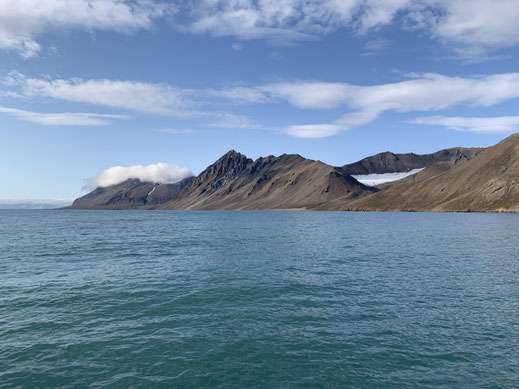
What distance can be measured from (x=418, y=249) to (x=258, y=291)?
39324mm

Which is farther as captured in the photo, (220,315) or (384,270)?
(384,270)

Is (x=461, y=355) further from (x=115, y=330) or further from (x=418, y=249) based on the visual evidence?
(x=418, y=249)

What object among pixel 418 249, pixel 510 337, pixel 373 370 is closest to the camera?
pixel 373 370

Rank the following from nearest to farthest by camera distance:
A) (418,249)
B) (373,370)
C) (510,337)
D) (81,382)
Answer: (81,382) → (373,370) → (510,337) → (418,249)

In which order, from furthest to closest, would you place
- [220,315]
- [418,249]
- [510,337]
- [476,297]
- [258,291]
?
[418,249]
[258,291]
[476,297]
[220,315]
[510,337]

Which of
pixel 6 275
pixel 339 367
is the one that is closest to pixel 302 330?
pixel 339 367

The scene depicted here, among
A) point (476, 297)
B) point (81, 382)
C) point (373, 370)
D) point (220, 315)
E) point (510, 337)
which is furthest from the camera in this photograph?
point (476, 297)

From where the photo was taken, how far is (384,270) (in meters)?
39.1

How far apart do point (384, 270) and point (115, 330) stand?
98.8 ft

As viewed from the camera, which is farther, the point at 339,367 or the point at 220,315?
the point at 220,315

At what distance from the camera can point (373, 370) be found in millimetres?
16031

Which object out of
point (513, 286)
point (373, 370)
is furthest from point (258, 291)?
point (513, 286)

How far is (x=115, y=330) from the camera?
21.0 meters

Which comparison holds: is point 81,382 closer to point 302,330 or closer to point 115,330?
point 115,330
